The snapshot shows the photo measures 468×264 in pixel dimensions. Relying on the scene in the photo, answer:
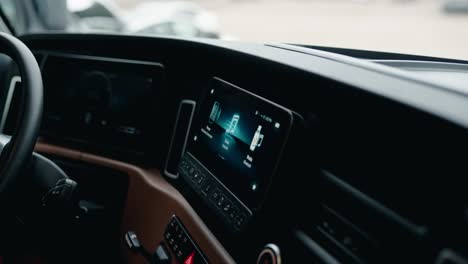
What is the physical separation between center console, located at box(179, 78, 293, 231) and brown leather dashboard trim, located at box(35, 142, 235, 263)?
7 centimetres

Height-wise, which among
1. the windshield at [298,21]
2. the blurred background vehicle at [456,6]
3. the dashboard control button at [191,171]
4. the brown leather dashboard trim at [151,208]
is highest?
the blurred background vehicle at [456,6]

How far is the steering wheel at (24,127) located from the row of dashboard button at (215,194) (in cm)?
43

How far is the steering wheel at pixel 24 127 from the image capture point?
3.42 ft

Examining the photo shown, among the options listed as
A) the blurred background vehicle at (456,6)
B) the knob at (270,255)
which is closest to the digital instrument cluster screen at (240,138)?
the knob at (270,255)

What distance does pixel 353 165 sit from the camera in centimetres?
86

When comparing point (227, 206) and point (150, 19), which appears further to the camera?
point (150, 19)

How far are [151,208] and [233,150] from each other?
0.46 meters

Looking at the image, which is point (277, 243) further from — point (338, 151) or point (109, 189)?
point (109, 189)

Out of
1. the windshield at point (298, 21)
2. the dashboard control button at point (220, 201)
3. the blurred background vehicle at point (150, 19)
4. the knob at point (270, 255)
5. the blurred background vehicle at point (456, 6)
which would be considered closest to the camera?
the knob at point (270, 255)

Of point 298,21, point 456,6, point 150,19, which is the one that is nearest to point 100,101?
point 456,6

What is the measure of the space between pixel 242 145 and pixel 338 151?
280 millimetres

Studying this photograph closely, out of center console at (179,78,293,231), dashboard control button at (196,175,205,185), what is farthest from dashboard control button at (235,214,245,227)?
dashboard control button at (196,175,205,185)

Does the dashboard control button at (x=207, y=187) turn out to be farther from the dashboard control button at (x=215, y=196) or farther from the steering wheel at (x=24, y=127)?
the steering wheel at (x=24, y=127)

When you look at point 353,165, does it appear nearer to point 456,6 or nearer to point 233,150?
point 233,150
